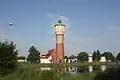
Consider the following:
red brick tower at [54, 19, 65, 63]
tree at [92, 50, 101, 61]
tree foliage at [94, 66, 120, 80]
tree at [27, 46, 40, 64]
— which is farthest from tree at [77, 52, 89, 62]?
tree foliage at [94, 66, 120, 80]

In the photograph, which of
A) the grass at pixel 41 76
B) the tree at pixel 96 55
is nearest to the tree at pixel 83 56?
the tree at pixel 96 55

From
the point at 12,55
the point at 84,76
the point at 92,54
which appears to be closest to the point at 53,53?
the point at 92,54

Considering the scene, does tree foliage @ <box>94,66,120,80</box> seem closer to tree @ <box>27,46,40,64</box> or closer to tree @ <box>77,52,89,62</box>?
tree @ <box>27,46,40,64</box>

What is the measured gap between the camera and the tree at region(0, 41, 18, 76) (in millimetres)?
30031

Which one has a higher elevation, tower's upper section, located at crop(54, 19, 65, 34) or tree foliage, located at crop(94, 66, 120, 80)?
tower's upper section, located at crop(54, 19, 65, 34)

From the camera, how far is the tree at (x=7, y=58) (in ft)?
98.5

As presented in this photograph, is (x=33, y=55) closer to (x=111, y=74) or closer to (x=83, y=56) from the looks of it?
(x=83, y=56)

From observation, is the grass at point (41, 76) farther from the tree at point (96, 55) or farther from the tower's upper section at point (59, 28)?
the tree at point (96, 55)

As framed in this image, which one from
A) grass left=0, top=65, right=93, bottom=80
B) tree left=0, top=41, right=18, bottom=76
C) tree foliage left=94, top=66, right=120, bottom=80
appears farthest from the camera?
tree left=0, top=41, right=18, bottom=76

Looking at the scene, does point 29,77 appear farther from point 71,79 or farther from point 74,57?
point 74,57

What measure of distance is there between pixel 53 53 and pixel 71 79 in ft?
367

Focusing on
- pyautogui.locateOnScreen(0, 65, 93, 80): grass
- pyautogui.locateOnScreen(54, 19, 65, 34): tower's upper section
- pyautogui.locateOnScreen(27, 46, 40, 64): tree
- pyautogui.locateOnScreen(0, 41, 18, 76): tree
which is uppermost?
pyautogui.locateOnScreen(54, 19, 65, 34): tower's upper section

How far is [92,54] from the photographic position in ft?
427

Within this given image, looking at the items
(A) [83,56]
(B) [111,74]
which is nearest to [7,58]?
(B) [111,74]
